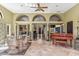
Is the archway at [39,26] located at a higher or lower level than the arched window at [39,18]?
lower

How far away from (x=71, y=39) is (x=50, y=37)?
1.98 ft

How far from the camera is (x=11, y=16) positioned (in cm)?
425

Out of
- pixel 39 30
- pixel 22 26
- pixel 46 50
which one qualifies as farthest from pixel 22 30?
pixel 46 50

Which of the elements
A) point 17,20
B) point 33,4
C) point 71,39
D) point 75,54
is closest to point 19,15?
point 17,20

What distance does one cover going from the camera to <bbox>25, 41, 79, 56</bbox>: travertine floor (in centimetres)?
Answer: 414

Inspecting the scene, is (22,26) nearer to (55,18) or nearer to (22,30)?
(22,30)

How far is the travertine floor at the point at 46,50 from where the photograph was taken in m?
4.14

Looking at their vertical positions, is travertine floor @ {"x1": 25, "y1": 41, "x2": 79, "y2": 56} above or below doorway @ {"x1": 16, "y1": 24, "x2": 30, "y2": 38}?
below

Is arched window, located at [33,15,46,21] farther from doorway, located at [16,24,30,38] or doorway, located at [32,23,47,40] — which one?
doorway, located at [16,24,30,38]

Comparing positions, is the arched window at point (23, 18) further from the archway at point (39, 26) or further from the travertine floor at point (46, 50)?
the travertine floor at point (46, 50)

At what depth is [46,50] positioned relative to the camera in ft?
14.0

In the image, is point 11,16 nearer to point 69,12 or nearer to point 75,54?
point 69,12

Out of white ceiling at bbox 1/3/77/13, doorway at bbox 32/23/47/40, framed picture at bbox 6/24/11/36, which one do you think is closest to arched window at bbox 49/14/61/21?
white ceiling at bbox 1/3/77/13

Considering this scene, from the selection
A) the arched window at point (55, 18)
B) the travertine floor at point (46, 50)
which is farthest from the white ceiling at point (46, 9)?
the travertine floor at point (46, 50)
